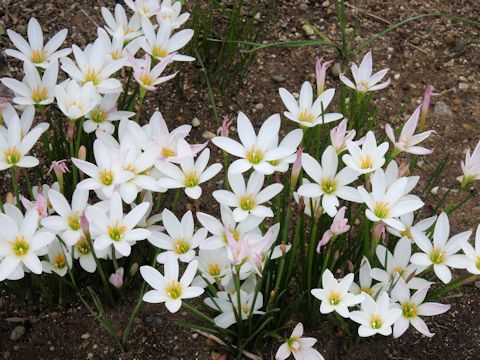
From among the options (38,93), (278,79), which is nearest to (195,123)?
(278,79)

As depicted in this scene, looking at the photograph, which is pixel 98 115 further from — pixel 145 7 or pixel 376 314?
pixel 376 314

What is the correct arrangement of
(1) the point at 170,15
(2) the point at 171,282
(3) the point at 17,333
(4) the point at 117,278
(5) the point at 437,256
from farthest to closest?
(1) the point at 170,15 → (3) the point at 17,333 → (4) the point at 117,278 → (5) the point at 437,256 → (2) the point at 171,282

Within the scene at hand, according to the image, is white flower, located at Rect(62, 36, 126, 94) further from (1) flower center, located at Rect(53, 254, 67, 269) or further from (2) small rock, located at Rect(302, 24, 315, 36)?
(2) small rock, located at Rect(302, 24, 315, 36)

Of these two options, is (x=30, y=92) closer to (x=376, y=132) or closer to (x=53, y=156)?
(x=53, y=156)

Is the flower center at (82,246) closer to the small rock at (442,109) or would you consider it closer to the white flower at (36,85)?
the white flower at (36,85)

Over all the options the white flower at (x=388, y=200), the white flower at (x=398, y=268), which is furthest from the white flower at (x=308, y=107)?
the white flower at (x=398, y=268)

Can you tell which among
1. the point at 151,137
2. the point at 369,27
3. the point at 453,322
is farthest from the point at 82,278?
the point at 369,27
